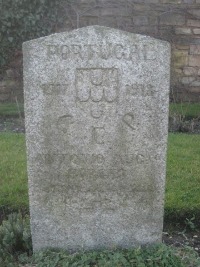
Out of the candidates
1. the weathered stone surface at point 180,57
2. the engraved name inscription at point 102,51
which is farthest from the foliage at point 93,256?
the weathered stone surface at point 180,57

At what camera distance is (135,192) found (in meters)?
3.35

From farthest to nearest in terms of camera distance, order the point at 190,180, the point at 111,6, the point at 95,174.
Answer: the point at 111,6
the point at 190,180
the point at 95,174

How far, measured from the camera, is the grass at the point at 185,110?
7.40 m

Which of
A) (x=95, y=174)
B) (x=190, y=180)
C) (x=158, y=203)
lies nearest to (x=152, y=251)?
(x=158, y=203)

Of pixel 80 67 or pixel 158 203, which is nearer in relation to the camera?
pixel 80 67

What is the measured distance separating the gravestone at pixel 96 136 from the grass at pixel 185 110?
396cm

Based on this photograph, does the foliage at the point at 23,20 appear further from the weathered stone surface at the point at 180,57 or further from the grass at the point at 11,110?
the weathered stone surface at the point at 180,57

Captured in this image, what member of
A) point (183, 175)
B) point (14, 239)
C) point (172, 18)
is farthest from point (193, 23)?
point (14, 239)

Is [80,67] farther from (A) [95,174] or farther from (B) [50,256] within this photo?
(B) [50,256]

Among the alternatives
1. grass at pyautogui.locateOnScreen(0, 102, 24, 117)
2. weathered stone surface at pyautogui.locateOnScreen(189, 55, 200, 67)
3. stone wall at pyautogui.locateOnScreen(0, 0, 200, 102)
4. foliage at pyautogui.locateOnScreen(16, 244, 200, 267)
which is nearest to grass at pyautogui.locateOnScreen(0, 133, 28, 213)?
foliage at pyautogui.locateOnScreen(16, 244, 200, 267)

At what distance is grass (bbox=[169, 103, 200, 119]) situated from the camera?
7403 millimetres

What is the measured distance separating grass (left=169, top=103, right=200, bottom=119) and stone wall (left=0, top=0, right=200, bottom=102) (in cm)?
35

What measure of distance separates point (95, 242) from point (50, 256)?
0.34 meters

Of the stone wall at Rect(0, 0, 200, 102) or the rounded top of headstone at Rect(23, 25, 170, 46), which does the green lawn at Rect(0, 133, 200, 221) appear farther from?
the stone wall at Rect(0, 0, 200, 102)
